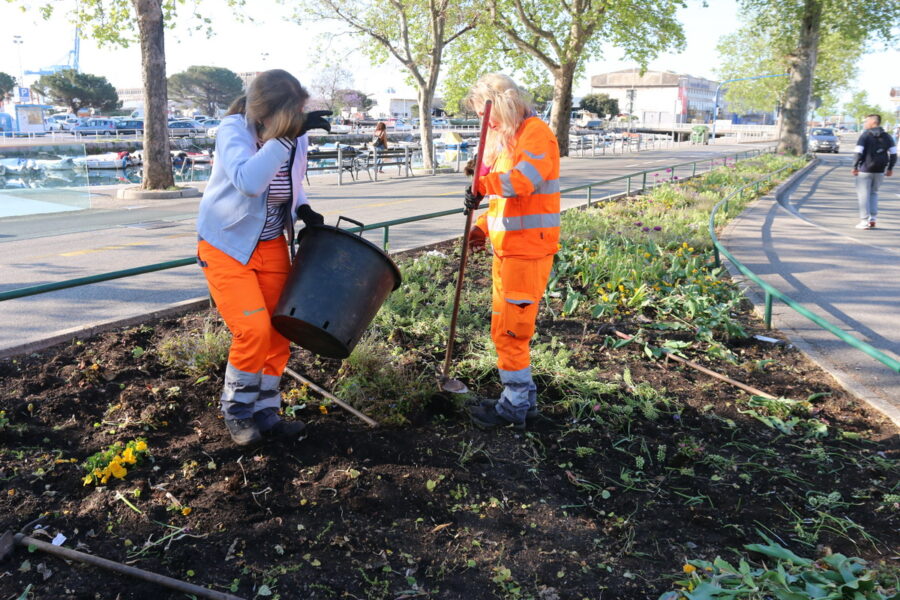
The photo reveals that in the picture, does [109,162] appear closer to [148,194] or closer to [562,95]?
[148,194]

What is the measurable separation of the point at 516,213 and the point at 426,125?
797 inches

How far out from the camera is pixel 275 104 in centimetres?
296

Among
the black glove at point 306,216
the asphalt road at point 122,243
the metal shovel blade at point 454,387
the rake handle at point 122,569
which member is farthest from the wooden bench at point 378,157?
the rake handle at point 122,569

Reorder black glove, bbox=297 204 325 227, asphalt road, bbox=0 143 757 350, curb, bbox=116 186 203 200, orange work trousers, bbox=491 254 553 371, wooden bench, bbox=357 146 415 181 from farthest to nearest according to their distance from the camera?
wooden bench, bbox=357 146 415 181, curb, bbox=116 186 203 200, asphalt road, bbox=0 143 757 350, orange work trousers, bbox=491 254 553 371, black glove, bbox=297 204 325 227

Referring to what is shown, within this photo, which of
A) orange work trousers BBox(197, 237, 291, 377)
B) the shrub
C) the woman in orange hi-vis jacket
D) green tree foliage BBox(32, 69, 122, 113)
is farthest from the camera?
green tree foliage BBox(32, 69, 122, 113)

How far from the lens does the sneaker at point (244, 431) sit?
3.25m

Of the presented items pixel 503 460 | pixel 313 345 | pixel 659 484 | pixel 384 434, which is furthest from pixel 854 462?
pixel 313 345

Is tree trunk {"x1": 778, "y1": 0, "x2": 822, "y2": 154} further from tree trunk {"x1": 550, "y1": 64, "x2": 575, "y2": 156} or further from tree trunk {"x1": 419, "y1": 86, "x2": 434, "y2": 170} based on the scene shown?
tree trunk {"x1": 419, "y1": 86, "x2": 434, "y2": 170}

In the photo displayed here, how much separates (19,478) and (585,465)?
99.6 inches

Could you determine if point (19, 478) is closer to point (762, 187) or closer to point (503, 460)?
point (503, 460)

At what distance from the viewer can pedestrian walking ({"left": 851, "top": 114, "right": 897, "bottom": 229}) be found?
38.4 ft

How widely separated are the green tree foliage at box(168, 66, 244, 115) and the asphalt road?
276ft

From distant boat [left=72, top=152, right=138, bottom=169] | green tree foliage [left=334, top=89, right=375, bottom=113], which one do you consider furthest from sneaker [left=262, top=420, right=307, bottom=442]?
green tree foliage [left=334, top=89, right=375, bottom=113]

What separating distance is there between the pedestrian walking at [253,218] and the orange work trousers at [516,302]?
3.24ft
